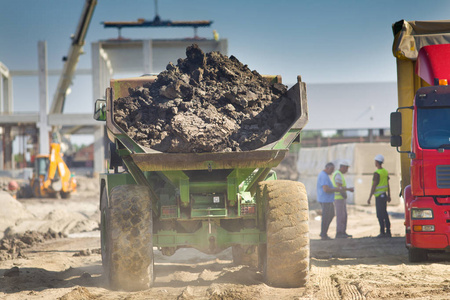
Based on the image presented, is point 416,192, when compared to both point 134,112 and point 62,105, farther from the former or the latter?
point 62,105

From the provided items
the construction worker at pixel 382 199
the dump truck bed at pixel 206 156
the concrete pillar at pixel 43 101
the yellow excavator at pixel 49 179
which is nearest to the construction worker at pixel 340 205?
the construction worker at pixel 382 199

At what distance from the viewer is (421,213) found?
8.65m

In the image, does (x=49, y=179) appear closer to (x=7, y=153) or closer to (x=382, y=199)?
(x=382, y=199)

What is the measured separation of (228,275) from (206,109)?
2.38 meters

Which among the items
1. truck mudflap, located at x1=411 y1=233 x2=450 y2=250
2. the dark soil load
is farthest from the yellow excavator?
truck mudflap, located at x1=411 y1=233 x2=450 y2=250

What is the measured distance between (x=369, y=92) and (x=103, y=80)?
22.6 meters

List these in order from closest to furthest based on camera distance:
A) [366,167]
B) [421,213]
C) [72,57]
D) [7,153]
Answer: [421,213], [366,167], [72,57], [7,153]

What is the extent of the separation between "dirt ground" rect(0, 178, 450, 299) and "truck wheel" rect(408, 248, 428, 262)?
0.49 ft

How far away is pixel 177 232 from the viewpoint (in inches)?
284

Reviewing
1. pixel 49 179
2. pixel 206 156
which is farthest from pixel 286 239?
pixel 49 179

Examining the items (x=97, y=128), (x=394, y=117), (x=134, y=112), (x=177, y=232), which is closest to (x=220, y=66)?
(x=134, y=112)

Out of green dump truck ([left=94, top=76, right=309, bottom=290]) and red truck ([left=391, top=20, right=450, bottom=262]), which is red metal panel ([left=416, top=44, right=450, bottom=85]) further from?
green dump truck ([left=94, top=76, right=309, bottom=290])

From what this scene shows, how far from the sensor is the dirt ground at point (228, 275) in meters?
6.48

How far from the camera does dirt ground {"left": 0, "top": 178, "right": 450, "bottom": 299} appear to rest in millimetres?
6484
